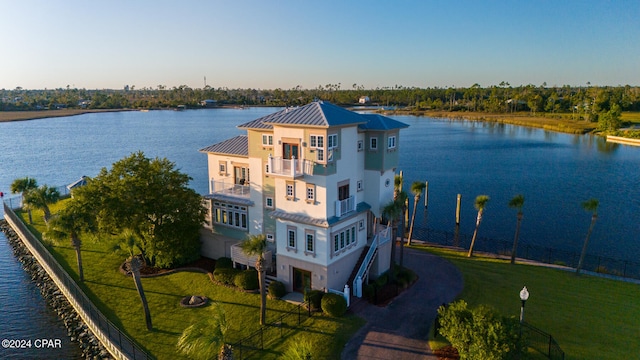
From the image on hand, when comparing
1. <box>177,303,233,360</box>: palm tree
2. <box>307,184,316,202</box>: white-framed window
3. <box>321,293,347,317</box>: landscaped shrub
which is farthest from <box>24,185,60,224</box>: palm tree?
<box>177,303,233,360</box>: palm tree

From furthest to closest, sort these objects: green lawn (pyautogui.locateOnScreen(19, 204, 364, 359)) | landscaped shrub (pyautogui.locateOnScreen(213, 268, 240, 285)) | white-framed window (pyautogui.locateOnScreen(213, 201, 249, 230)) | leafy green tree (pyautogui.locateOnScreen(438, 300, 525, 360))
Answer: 1. white-framed window (pyautogui.locateOnScreen(213, 201, 249, 230))
2. landscaped shrub (pyautogui.locateOnScreen(213, 268, 240, 285))
3. green lawn (pyautogui.locateOnScreen(19, 204, 364, 359))
4. leafy green tree (pyautogui.locateOnScreen(438, 300, 525, 360))

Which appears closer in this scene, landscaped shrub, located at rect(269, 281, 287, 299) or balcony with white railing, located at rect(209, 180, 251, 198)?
landscaped shrub, located at rect(269, 281, 287, 299)

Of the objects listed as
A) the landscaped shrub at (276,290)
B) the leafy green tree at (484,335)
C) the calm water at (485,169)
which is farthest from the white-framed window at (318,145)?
the calm water at (485,169)

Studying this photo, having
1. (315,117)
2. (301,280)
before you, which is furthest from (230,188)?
(315,117)

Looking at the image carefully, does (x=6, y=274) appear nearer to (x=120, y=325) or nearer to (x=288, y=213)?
(x=120, y=325)

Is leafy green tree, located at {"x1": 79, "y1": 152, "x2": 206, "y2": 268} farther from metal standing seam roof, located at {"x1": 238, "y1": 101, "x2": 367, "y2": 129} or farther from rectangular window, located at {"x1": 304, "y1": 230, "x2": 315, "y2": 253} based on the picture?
rectangular window, located at {"x1": 304, "y1": 230, "x2": 315, "y2": 253}

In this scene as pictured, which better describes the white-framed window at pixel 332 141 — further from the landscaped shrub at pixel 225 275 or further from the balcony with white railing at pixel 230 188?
the landscaped shrub at pixel 225 275

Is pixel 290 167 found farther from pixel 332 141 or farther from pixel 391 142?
pixel 391 142
